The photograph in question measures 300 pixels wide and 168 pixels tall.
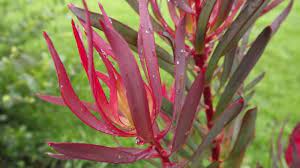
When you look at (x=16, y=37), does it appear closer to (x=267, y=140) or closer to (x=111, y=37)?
(x=267, y=140)

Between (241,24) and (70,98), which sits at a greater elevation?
(241,24)

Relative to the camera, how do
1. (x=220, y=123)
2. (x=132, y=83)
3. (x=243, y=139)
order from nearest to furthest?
(x=132, y=83) < (x=220, y=123) < (x=243, y=139)

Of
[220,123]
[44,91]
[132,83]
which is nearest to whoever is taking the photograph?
[132,83]

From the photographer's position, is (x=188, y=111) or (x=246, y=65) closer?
(x=188, y=111)

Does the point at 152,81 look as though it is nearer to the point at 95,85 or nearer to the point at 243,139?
the point at 95,85

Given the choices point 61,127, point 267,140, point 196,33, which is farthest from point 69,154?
point 267,140

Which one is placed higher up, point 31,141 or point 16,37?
point 16,37

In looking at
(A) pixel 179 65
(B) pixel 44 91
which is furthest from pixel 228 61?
(B) pixel 44 91
